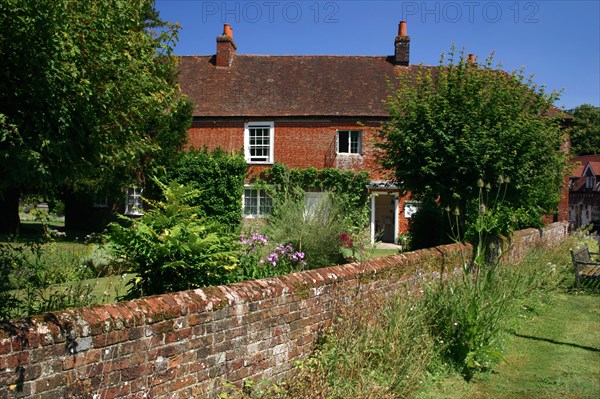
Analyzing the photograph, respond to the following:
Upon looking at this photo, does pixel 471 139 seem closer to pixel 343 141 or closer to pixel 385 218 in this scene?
pixel 343 141

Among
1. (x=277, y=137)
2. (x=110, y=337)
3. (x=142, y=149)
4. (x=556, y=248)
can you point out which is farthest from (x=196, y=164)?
(x=110, y=337)

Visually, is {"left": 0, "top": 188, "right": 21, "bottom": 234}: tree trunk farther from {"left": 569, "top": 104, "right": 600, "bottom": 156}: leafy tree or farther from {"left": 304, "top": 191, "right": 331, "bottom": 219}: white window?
{"left": 569, "top": 104, "right": 600, "bottom": 156}: leafy tree

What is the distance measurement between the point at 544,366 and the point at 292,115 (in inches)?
736

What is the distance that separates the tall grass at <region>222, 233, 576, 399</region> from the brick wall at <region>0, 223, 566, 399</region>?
204 mm

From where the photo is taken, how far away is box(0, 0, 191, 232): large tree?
427cm

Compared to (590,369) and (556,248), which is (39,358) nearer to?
(590,369)

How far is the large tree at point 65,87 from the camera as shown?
4270mm

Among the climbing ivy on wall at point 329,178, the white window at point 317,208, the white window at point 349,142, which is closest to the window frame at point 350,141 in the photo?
the white window at point 349,142

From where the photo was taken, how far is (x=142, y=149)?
23.0 feet

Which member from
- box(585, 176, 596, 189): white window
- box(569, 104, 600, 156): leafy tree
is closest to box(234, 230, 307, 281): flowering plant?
box(585, 176, 596, 189): white window

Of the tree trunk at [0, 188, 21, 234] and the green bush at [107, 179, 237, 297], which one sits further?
the tree trunk at [0, 188, 21, 234]

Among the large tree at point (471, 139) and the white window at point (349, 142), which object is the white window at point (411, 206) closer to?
the large tree at point (471, 139)

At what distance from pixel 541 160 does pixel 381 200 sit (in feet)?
54.7

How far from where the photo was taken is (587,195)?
49.4 metres
